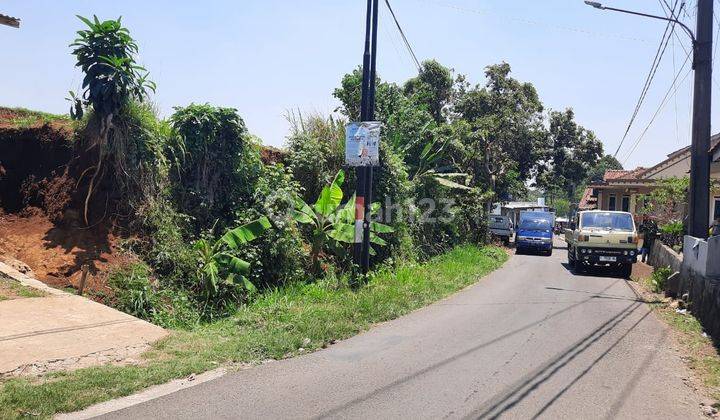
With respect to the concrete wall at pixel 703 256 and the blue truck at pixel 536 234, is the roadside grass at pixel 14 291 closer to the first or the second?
the concrete wall at pixel 703 256

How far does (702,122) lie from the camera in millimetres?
12508

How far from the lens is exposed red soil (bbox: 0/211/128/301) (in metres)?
9.33

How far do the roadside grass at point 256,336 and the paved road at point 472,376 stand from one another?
390 mm

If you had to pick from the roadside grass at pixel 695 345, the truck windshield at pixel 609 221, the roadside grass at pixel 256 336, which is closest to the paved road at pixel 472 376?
the roadside grass at pixel 695 345

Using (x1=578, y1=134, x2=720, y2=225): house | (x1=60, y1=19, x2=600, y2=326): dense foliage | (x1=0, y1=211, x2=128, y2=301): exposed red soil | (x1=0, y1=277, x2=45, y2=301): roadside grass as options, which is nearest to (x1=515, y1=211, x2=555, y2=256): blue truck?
(x1=578, y1=134, x2=720, y2=225): house

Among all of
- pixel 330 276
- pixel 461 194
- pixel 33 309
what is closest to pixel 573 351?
pixel 330 276

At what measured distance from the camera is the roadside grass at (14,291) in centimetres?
787

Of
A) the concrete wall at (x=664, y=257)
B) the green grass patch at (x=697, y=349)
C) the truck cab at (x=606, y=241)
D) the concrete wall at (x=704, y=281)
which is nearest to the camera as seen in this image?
the green grass patch at (x=697, y=349)

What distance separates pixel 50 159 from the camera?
10984 millimetres

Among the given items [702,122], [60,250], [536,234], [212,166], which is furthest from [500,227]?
[60,250]

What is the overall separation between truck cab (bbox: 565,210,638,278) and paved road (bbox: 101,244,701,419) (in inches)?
300

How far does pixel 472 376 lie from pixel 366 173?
700cm

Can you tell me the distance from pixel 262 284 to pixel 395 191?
6.27 metres

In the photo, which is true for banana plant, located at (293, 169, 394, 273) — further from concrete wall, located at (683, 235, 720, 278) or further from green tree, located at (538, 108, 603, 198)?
green tree, located at (538, 108, 603, 198)
